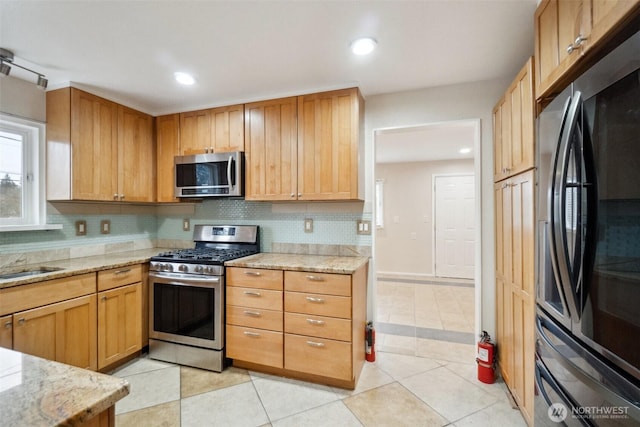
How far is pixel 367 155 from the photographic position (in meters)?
2.70

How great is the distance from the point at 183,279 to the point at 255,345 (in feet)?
2.67

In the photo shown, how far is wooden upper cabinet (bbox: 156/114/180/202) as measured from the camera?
3.01 m

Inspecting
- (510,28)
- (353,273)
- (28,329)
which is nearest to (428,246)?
Result: (353,273)

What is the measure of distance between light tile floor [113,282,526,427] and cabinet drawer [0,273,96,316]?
80 centimetres

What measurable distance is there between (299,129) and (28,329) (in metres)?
2.33

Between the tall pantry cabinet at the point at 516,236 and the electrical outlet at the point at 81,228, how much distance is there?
3.53 metres

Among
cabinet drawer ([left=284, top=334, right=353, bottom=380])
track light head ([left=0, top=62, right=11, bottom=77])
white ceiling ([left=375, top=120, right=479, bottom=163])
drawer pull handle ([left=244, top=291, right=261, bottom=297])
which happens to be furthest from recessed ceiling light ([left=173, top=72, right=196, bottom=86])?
cabinet drawer ([left=284, top=334, right=353, bottom=380])

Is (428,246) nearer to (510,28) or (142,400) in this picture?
(510,28)

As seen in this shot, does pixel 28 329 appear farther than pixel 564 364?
Yes

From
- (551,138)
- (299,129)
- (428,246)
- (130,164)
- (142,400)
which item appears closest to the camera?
(551,138)

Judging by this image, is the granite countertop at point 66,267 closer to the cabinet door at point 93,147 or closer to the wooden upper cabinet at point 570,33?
the cabinet door at point 93,147

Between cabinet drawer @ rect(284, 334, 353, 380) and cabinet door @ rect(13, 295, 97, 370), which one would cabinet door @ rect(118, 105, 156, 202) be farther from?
cabinet drawer @ rect(284, 334, 353, 380)

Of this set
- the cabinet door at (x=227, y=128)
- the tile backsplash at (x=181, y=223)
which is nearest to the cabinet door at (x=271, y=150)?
the cabinet door at (x=227, y=128)

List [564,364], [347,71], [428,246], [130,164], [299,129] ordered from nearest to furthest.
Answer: [564,364]
[347,71]
[299,129]
[130,164]
[428,246]
